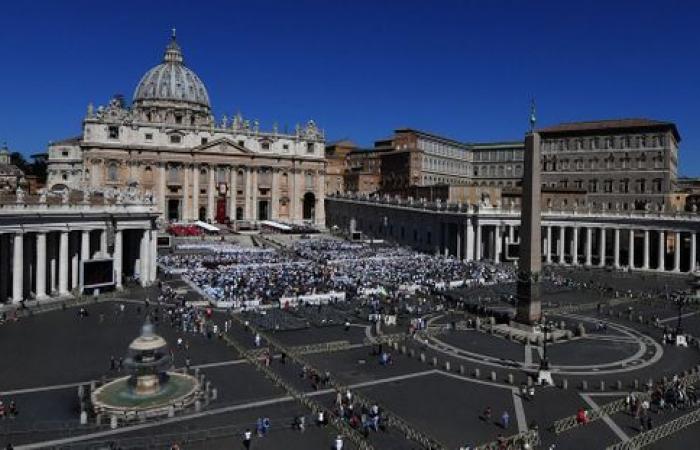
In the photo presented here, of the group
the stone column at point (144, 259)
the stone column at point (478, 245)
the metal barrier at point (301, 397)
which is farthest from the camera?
the stone column at point (478, 245)

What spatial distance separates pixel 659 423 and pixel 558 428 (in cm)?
380

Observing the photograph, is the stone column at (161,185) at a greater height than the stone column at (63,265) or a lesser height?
greater

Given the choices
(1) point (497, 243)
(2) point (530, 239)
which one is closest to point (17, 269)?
(2) point (530, 239)

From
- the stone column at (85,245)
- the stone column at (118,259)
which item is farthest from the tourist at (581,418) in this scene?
the stone column at (85,245)

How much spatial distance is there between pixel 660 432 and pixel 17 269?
118 ft

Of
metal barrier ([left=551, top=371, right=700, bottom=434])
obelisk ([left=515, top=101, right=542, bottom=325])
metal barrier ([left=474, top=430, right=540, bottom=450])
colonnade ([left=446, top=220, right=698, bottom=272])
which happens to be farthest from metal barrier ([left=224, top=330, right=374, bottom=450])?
colonnade ([left=446, top=220, right=698, bottom=272])

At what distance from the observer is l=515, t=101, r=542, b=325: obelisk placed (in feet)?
106

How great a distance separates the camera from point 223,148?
96.1 metres

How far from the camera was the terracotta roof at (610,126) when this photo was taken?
78.1 meters

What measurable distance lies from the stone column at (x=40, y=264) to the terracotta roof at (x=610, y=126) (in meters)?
69.3

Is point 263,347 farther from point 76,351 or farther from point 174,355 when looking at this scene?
point 76,351

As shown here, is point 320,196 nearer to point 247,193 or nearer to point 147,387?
point 247,193

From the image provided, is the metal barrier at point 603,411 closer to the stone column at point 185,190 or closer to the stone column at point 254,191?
the stone column at point 185,190

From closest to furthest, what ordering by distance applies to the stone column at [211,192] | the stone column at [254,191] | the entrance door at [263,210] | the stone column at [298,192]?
1. the stone column at [211,192]
2. the stone column at [254,191]
3. the entrance door at [263,210]
4. the stone column at [298,192]
